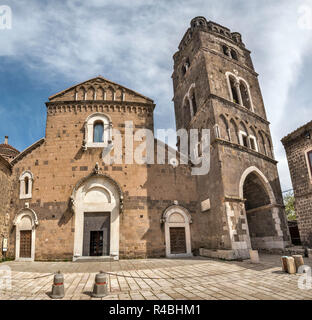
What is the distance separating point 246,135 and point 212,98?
12.7 ft

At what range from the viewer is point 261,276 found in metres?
7.87

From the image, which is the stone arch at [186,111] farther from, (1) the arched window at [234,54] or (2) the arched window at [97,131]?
(2) the arched window at [97,131]

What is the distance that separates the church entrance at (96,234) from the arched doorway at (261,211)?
944cm

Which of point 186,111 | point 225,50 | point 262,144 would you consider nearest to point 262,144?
point 262,144

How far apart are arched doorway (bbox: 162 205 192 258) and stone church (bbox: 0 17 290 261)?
0.21 ft

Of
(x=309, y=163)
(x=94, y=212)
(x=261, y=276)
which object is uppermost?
(x=309, y=163)

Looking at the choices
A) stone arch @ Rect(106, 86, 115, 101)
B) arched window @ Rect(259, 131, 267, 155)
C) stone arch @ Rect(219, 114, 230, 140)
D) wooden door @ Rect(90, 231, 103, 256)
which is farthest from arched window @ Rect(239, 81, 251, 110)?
wooden door @ Rect(90, 231, 103, 256)

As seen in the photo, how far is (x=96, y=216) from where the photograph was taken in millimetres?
13719

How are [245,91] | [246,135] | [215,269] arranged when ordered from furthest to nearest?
[245,91] < [246,135] < [215,269]

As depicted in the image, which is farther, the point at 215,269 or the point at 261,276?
the point at 215,269

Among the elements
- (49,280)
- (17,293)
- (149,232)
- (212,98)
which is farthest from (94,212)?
(212,98)

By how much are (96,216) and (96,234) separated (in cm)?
109

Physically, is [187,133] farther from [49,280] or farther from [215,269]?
[49,280]

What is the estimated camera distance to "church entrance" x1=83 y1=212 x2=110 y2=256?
13.0 meters
